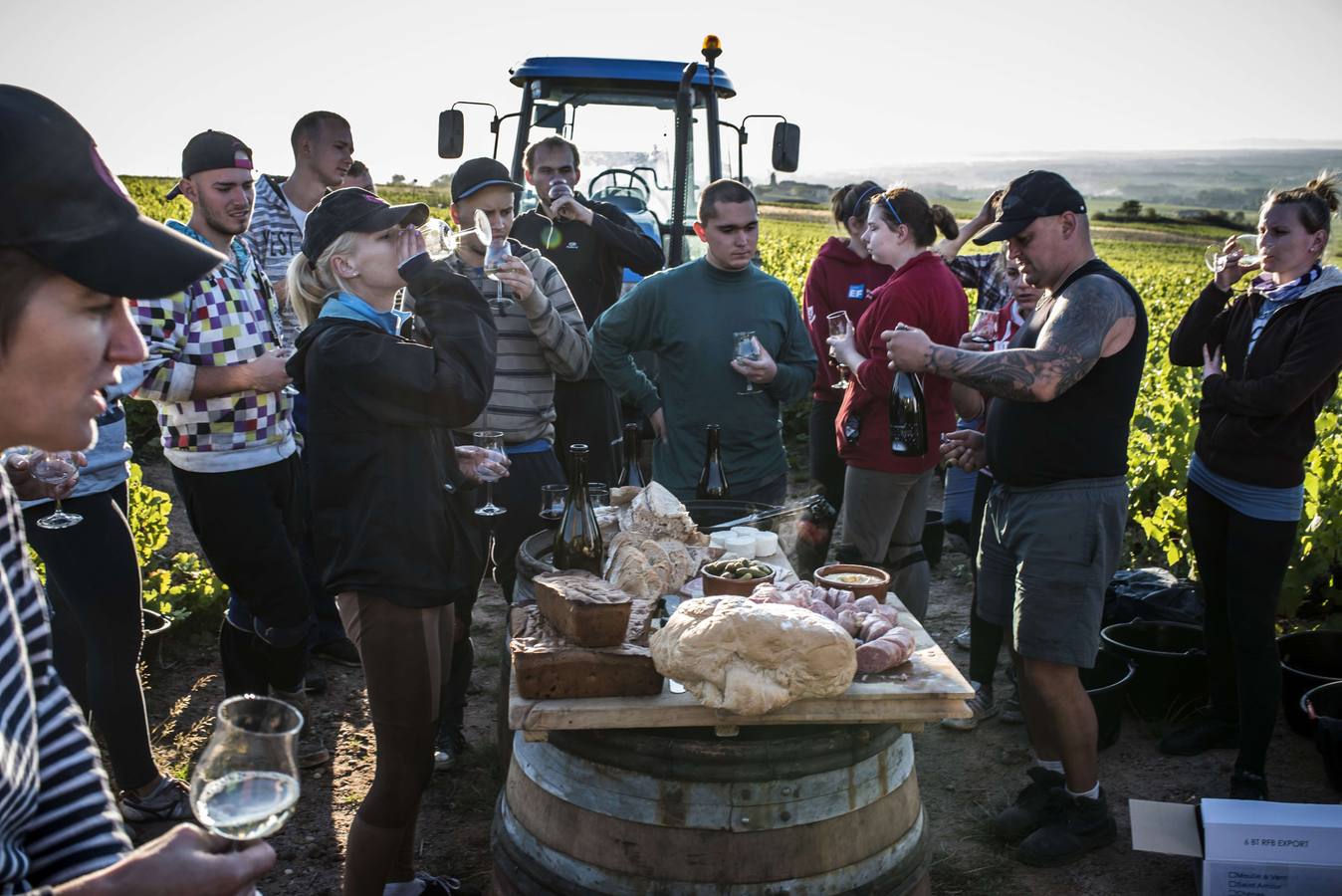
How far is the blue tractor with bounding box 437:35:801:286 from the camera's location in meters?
7.85

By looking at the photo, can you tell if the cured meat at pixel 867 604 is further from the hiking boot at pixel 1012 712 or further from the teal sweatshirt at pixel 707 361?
the hiking boot at pixel 1012 712

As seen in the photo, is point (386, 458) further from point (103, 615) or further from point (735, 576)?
point (103, 615)

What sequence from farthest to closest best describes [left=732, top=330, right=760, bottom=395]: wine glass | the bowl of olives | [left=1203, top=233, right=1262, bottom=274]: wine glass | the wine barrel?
[left=732, top=330, right=760, bottom=395]: wine glass
[left=1203, top=233, right=1262, bottom=274]: wine glass
the bowl of olives
the wine barrel

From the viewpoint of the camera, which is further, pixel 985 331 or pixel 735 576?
pixel 985 331

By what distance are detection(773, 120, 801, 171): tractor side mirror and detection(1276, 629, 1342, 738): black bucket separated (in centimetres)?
461

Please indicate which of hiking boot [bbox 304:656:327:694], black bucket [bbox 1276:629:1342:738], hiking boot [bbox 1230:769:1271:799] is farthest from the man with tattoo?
hiking boot [bbox 304:656:327:694]

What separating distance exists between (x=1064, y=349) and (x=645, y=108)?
558 cm

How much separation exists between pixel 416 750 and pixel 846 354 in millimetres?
2666

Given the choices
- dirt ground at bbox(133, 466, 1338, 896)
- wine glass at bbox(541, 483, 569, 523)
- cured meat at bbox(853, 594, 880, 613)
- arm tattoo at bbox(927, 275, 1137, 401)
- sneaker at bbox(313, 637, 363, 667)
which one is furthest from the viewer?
sneaker at bbox(313, 637, 363, 667)

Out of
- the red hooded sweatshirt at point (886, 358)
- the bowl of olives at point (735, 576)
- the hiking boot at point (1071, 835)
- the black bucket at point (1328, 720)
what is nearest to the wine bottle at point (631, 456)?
the bowl of olives at point (735, 576)

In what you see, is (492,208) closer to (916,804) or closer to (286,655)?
(286,655)

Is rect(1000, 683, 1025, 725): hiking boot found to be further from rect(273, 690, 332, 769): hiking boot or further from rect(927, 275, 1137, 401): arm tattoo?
rect(273, 690, 332, 769): hiking boot

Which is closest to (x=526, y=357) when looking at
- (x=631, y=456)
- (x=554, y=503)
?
(x=631, y=456)

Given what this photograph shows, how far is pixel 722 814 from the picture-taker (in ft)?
7.82
